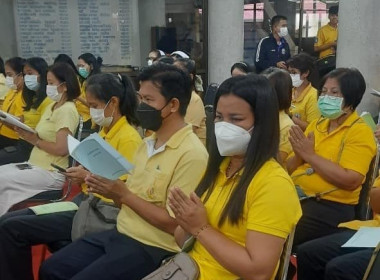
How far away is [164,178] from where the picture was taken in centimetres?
233

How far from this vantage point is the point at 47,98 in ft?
14.8

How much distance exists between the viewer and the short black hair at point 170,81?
2.51 metres

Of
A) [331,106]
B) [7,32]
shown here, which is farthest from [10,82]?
[331,106]

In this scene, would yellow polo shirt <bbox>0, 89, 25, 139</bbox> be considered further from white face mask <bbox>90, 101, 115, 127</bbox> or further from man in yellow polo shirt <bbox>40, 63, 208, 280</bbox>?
man in yellow polo shirt <bbox>40, 63, 208, 280</bbox>

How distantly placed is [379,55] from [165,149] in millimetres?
4195

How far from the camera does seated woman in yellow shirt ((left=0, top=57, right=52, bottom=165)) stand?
4.50 m

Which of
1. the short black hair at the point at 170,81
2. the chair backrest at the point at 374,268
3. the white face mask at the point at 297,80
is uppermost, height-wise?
the short black hair at the point at 170,81

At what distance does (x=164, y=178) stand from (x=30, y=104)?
282 centimetres

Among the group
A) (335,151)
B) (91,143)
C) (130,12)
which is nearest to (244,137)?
(91,143)

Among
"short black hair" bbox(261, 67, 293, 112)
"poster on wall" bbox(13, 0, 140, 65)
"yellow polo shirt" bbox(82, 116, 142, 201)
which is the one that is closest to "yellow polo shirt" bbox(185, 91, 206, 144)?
"short black hair" bbox(261, 67, 293, 112)

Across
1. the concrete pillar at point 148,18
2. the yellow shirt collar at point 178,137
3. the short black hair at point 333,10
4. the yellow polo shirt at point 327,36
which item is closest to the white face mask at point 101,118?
the yellow shirt collar at point 178,137

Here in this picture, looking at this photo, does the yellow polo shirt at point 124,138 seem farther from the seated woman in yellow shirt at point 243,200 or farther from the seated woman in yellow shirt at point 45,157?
the seated woman in yellow shirt at point 243,200

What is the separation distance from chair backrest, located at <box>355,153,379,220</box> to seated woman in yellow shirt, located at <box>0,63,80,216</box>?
2074mm

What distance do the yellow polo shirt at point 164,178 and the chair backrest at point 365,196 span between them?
1111 millimetres
